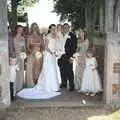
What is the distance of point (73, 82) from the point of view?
12.7 m

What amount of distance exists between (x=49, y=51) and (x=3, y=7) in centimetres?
199

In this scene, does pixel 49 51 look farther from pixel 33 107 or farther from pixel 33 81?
pixel 33 107

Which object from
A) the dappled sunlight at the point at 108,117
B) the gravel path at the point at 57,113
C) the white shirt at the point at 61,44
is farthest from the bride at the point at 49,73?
the dappled sunlight at the point at 108,117

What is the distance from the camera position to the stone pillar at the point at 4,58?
10547 millimetres

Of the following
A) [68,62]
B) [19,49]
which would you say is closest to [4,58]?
[19,49]

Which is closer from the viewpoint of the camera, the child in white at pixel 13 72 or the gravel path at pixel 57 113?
the gravel path at pixel 57 113

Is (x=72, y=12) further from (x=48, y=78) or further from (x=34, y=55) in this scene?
(x=48, y=78)

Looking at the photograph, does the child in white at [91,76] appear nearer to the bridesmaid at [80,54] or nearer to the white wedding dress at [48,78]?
the bridesmaid at [80,54]

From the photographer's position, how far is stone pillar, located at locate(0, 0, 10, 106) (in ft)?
34.6

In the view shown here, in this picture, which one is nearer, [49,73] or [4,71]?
[4,71]

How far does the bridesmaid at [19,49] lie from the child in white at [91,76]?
5.54 feet

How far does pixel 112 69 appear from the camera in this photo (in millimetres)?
10914

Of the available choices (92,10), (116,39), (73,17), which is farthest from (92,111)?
(73,17)

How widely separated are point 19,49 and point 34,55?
532 millimetres
